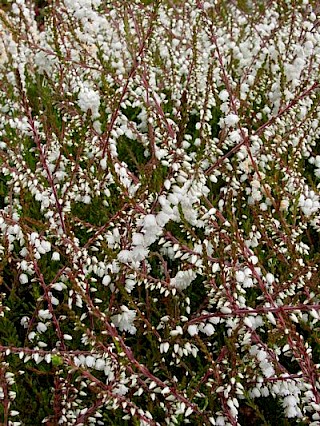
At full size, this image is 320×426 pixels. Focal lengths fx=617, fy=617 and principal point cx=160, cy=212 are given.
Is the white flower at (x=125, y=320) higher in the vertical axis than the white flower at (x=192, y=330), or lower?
higher

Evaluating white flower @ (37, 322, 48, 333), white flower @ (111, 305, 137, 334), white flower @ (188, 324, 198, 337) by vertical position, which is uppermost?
white flower @ (37, 322, 48, 333)

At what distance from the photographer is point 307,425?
2234 mm

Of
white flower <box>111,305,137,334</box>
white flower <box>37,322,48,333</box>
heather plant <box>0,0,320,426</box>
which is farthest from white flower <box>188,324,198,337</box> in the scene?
white flower <box>37,322,48,333</box>

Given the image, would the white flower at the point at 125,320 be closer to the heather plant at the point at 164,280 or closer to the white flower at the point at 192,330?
the heather plant at the point at 164,280

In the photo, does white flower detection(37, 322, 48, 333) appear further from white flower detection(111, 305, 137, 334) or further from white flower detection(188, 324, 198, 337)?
white flower detection(188, 324, 198, 337)

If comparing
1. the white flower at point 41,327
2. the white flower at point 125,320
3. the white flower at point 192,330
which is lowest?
the white flower at point 192,330

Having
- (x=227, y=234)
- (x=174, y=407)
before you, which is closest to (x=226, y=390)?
(x=174, y=407)

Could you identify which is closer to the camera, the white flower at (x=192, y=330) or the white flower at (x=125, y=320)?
the white flower at (x=192, y=330)

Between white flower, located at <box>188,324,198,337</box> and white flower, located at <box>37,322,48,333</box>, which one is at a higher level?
white flower, located at <box>37,322,48,333</box>

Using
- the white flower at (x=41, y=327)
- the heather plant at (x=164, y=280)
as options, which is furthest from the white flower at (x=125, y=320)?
the white flower at (x=41, y=327)

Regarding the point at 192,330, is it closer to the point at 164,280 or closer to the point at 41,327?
the point at 164,280

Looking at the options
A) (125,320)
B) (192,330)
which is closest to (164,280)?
(125,320)

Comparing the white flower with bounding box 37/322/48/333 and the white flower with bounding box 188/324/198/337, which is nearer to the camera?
the white flower with bounding box 188/324/198/337

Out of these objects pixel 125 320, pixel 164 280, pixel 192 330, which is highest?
pixel 164 280
